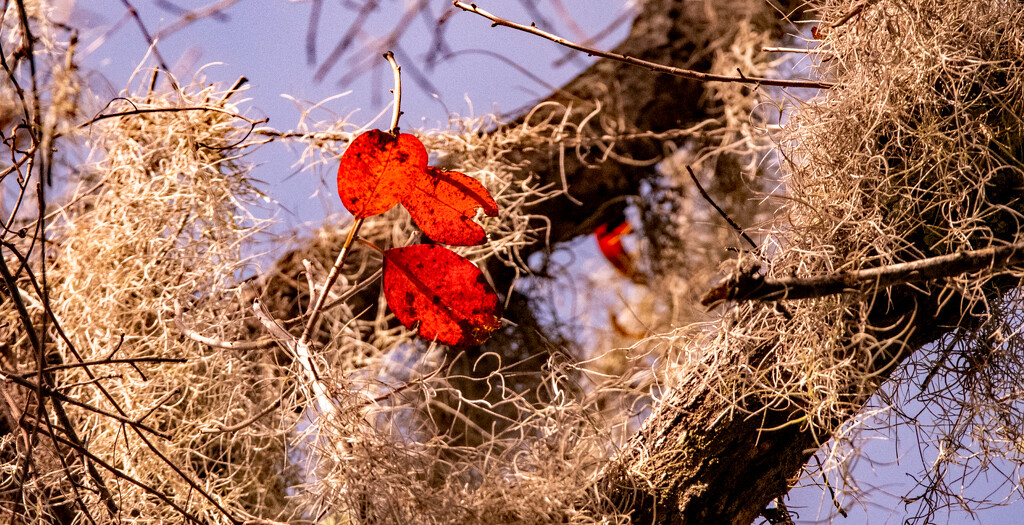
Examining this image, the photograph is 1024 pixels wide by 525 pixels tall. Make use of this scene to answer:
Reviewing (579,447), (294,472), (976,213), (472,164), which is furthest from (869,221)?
(294,472)

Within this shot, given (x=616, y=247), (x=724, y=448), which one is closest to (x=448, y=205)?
(x=724, y=448)

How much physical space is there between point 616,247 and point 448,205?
1.62 feet

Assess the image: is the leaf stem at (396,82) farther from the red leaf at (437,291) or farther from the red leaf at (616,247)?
the red leaf at (616,247)

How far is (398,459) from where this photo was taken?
0.46 m

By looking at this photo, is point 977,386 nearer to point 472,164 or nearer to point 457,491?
point 457,491

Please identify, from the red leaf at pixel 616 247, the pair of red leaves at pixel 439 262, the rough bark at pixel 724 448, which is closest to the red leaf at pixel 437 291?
the pair of red leaves at pixel 439 262

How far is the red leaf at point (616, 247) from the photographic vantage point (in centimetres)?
96

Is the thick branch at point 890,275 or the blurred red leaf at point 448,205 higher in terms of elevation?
the blurred red leaf at point 448,205

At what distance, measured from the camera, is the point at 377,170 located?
505 mm

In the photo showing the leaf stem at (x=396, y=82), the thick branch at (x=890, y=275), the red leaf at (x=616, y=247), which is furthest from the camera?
the red leaf at (x=616, y=247)

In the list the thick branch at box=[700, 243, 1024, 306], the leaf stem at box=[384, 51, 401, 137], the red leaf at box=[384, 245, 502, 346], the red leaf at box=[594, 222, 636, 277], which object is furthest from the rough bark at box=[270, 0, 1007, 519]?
the red leaf at box=[594, 222, 636, 277]

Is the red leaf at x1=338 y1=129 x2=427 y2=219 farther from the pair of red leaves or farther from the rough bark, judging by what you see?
the rough bark

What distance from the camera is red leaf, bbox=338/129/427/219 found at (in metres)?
0.50

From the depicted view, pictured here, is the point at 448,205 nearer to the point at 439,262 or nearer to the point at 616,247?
the point at 439,262
